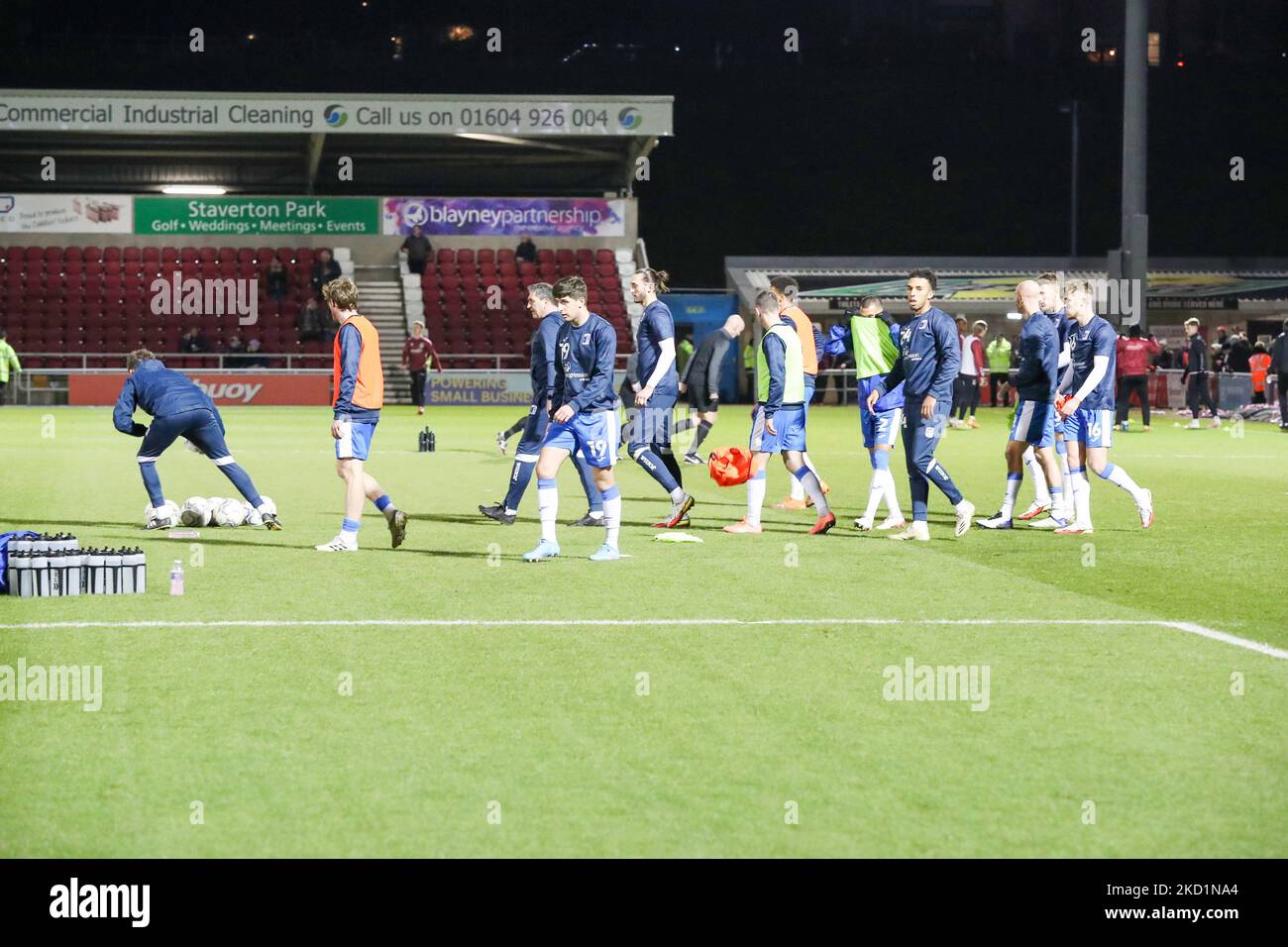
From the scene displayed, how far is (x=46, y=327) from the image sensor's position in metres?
44.0

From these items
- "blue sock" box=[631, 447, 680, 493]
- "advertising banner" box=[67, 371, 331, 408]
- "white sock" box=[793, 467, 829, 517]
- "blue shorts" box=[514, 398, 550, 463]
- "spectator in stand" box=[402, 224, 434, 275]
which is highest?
"spectator in stand" box=[402, 224, 434, 275]

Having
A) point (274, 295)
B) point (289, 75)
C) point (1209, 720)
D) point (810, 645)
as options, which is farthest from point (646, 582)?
point (289, 75)

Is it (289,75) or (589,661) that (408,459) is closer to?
(589,661)

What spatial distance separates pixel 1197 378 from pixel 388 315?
22149 millimetres

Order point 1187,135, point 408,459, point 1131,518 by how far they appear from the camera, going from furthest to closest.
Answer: point 1187,135 → point 408,459 → point 1131,518

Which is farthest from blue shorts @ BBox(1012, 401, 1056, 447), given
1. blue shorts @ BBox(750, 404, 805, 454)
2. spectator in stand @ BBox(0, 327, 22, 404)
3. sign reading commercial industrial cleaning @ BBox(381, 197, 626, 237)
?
sign reading commercial industrial cleaning @ BBox(381, 197, 626, 237)

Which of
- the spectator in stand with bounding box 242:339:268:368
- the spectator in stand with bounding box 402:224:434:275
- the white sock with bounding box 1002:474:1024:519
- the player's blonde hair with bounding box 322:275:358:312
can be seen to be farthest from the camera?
the spectator in stand with bounding box 402:224:434:275

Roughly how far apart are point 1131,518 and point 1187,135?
143 feet

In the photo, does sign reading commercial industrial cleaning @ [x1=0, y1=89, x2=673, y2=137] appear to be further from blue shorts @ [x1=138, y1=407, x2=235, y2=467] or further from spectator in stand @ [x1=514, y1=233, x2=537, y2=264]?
blue shorts @ [x1=138, y1=407, x2=235, y2=467]

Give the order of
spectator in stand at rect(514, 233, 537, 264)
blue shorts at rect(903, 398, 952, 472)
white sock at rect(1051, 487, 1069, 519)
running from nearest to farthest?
blue shorts at rect(903, 398, 952, 472)
white sock at rect(1051, 487, 1069, 519)
spectator in stand at rect(514, 233, 537, 264)

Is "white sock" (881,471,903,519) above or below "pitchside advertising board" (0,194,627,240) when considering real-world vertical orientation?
below

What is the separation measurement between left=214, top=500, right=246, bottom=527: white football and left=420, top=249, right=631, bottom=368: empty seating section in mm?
28958

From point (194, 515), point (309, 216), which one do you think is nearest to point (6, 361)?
point (309, 216)

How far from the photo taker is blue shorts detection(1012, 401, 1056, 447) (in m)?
13.8
